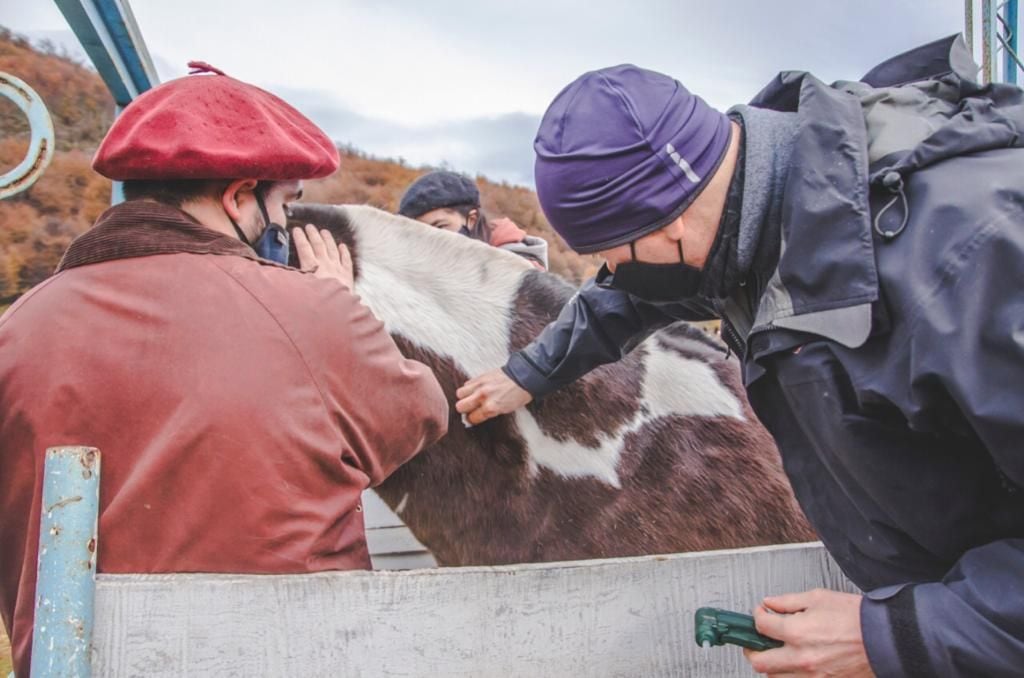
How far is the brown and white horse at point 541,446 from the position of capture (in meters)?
1.98

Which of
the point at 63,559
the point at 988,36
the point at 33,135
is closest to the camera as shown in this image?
the point at 63,559

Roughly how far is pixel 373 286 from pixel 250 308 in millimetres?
692

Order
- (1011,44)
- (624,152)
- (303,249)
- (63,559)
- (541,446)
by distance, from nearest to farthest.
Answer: (63,559) < (624,152) < (303,249) < (541,446) < (1011,44)

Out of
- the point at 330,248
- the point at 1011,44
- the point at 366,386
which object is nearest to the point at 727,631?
the point at 366,386

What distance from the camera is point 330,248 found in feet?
6.09

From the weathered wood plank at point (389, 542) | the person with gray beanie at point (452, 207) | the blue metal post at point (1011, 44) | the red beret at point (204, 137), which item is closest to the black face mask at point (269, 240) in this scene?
the red beret at point (204, 137)

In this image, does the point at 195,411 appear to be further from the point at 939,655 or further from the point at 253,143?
the point at 939,655

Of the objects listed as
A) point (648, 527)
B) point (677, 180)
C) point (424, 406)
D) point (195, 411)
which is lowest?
point (648, 527)

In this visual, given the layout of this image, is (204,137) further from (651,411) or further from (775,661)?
(651,411)

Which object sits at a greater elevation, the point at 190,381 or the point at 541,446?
the point at 190,381

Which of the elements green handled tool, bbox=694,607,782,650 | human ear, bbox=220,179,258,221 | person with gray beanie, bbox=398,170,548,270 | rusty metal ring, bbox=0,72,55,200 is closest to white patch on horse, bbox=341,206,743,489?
human ear, bbox=220,179,258,221

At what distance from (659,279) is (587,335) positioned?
0.53 meters

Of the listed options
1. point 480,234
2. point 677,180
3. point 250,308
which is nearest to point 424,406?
point 250,308

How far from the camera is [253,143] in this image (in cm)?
137
